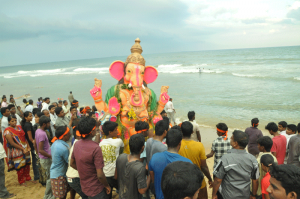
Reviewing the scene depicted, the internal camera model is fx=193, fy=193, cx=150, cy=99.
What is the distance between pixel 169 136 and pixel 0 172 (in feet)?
12.3

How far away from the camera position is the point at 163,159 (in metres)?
2.29

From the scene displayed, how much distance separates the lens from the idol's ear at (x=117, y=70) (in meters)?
4.72

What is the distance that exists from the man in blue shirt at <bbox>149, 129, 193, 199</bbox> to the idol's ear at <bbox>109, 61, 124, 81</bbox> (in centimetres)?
273

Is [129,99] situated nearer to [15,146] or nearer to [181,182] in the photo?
[15,146]

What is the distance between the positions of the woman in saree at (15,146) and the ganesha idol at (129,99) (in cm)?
189

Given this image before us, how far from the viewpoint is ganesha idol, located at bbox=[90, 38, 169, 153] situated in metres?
4.28

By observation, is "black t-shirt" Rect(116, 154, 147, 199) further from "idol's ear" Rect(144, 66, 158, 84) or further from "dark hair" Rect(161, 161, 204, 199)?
"idol's ear" Rect(144, 66, 158, 84)

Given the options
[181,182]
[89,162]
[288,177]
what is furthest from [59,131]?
[288,177]

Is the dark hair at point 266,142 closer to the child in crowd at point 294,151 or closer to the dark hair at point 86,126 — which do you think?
the child in crowd at point 294,151

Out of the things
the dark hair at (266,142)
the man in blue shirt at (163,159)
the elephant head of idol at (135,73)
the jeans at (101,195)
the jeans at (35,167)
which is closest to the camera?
the man in blue shirt at (163,159)

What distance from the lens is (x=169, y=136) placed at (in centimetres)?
241

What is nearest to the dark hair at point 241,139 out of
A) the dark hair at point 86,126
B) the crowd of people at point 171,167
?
the crowd of people at point 171,167

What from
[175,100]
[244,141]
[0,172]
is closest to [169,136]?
[244,141]

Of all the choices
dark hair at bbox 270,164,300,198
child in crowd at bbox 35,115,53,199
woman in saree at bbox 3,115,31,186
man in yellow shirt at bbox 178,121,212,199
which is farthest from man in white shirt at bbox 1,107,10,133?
dark hair at bbox 270,164,300,198
